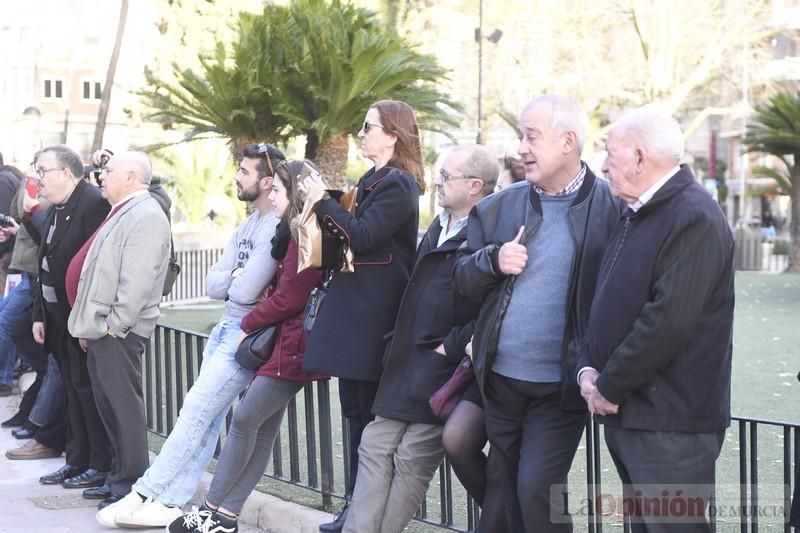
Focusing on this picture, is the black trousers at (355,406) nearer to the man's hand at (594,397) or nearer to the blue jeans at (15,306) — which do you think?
the man's hand at (594,397)

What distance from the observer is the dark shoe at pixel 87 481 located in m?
7.48

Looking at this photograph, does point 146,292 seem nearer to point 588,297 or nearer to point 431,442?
point 431,442

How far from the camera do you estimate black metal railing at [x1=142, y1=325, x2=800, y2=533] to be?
4.77 meters

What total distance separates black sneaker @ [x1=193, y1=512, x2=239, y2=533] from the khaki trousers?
1.03 meters

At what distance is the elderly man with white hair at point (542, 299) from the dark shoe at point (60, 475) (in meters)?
3.90

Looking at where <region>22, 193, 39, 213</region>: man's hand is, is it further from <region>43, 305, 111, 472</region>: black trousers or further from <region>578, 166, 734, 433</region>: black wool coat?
<region>578, 166, 734, 433</region>: black wool coat

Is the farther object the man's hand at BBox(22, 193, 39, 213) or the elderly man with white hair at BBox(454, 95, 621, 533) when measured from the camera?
the man's hand at BBox(22, 193, 39, 213)

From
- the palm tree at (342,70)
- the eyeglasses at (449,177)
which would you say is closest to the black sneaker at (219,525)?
the eyeglasses at (449,177)

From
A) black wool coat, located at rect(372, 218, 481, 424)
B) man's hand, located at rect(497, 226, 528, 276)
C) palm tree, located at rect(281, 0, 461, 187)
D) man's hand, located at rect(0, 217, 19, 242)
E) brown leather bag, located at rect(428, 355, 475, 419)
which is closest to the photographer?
man's hand, located at rect(497, 226, 528, 276)

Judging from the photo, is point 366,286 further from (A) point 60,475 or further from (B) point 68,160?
(A) point 60,475

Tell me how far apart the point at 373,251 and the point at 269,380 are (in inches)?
37.7

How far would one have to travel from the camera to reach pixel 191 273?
2012cm

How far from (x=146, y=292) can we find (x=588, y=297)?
323cm

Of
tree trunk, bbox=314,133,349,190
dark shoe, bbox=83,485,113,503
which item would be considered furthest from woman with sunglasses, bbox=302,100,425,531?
tree trunk, bbox=314,133,349,190
